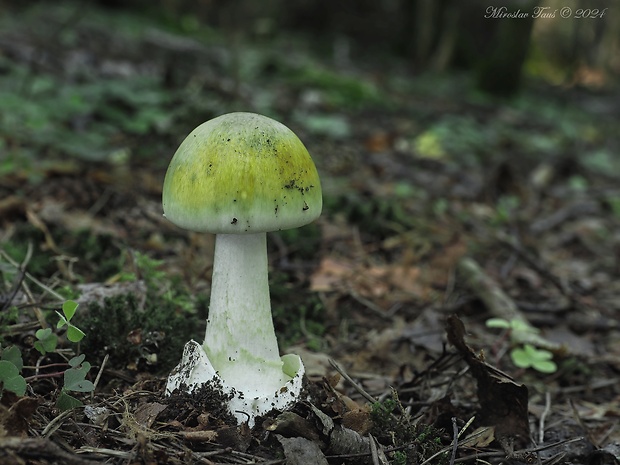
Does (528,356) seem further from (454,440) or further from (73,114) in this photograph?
(73,114)

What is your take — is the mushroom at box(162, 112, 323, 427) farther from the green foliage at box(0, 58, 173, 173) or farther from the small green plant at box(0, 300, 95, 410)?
the green foliage at box(0, 58, 173, 173)

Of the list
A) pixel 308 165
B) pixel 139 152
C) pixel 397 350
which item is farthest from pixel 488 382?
pixel 139 152

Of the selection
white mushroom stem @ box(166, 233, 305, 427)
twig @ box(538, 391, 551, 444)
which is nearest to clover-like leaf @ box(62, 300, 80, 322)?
white mushroom stem @ box(166, 233, 305, 427)

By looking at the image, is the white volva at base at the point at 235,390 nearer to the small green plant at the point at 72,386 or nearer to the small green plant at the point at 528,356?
the small green plant at the point at 72,386

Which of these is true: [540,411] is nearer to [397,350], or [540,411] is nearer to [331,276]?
[397,350]

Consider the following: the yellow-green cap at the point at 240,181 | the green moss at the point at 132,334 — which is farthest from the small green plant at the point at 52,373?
the yellow-green cap at the point at 240,181

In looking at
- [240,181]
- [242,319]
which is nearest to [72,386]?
[242,319]
